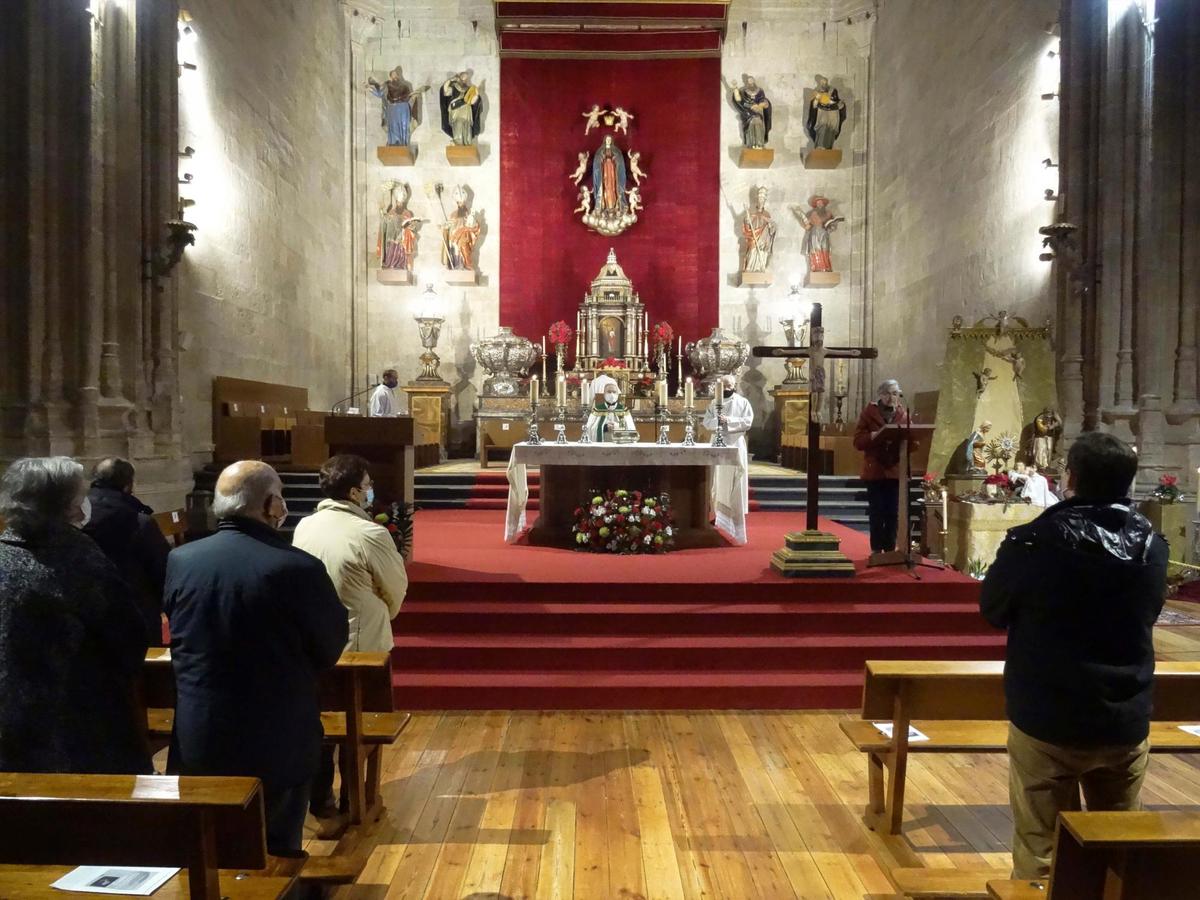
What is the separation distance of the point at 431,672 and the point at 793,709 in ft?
7.08

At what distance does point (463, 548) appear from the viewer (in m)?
7.61

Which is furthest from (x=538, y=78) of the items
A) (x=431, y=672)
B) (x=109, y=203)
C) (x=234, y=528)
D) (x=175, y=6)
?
(x=234, y=528)

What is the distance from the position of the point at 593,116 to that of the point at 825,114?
13.8ft

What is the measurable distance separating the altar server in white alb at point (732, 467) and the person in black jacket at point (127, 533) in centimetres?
478

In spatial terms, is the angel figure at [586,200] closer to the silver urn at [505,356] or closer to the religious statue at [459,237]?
the religious statue at [459,237]

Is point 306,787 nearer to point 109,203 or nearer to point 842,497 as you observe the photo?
point 109,203

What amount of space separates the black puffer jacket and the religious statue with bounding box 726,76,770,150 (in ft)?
48.6

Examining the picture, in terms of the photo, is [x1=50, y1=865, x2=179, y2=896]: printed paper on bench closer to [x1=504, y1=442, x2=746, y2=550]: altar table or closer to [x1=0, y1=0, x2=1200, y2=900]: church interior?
[x1=0, y1=0, x2=1200, y2=900]: church interior

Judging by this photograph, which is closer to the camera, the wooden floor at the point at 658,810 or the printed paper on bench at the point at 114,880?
the printed paper on bench at the point at 114,880

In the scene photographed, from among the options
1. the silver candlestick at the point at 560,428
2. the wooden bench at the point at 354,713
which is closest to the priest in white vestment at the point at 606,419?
the silver candlestick at the point at 560,428

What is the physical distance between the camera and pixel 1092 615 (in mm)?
2295

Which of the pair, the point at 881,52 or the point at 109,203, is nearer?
the point at 109,203

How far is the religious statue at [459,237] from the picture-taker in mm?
16000

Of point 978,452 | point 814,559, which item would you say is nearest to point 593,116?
point 978,452
